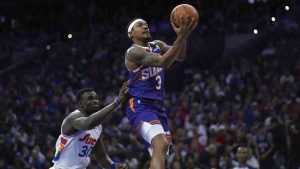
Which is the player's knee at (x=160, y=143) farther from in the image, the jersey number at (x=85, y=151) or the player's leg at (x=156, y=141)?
the jersey number at (x=85, y=151)

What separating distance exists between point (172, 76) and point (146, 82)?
507 inches

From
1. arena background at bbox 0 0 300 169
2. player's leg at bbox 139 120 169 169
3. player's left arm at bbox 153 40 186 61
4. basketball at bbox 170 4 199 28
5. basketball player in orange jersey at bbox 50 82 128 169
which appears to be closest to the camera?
basketball at bbox 170 4 199 28

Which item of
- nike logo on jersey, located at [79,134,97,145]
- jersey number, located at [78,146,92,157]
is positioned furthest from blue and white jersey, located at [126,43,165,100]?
jersey number, located at [78,146,92,157]

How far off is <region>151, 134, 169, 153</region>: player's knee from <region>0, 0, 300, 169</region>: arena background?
5.03 m

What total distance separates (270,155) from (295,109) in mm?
1508

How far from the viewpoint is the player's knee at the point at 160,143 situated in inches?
330

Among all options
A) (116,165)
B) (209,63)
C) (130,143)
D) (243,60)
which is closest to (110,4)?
(209,63)

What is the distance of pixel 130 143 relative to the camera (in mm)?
16109

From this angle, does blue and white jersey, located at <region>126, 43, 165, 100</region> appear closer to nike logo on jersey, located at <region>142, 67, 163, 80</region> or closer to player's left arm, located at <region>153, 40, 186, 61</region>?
nike logo on jersey, located at <region>142, 67, 163, 80</region>

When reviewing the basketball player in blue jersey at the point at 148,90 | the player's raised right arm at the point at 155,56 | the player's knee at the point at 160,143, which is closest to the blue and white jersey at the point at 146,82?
the basketball player in blue jersey at the point at 148,90

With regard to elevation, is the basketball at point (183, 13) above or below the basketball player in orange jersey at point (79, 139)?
above

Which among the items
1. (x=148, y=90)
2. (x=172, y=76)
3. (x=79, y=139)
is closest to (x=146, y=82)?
(x=148, y=90)

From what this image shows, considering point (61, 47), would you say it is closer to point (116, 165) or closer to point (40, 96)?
point (40, 96)

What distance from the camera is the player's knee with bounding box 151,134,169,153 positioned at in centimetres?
838
